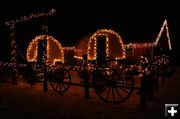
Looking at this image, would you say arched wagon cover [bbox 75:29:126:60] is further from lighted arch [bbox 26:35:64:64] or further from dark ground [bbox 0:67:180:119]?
dark ground [bbox 0:67:180:119]

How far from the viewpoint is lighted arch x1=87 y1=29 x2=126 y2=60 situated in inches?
561

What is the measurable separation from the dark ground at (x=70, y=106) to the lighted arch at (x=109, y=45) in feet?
10.4

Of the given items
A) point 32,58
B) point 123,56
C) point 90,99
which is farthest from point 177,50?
point 90,99

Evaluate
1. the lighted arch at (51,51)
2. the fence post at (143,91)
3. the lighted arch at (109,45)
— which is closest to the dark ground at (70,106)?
the fence post at (143,91)

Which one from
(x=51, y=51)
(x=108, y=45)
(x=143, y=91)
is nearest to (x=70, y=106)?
(x=143, y=91)

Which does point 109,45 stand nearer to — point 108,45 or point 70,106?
point 108,45

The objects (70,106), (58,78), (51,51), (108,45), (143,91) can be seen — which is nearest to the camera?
(143,91)

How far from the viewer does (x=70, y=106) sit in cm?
865

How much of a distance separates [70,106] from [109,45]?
6427mm

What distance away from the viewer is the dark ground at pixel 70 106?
7590 millimetres

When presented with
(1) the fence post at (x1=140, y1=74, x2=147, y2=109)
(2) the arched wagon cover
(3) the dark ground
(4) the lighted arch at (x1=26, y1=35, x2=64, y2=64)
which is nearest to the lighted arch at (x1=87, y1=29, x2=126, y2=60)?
(2) the arched wagon cover

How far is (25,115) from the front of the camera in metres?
7.67

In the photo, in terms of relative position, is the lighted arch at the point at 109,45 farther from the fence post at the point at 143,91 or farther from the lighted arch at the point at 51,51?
the fence post at the point at 143,91

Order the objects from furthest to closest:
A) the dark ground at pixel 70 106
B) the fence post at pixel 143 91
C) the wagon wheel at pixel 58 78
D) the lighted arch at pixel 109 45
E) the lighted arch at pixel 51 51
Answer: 1. the lighted arch at pixel 51 51
2. the lighted arch at pixel 109 45
3. the wagon wheel at pixel 58 78
4. the fence post at pixel 143 91
5. the dark ground at pixel 70 106
